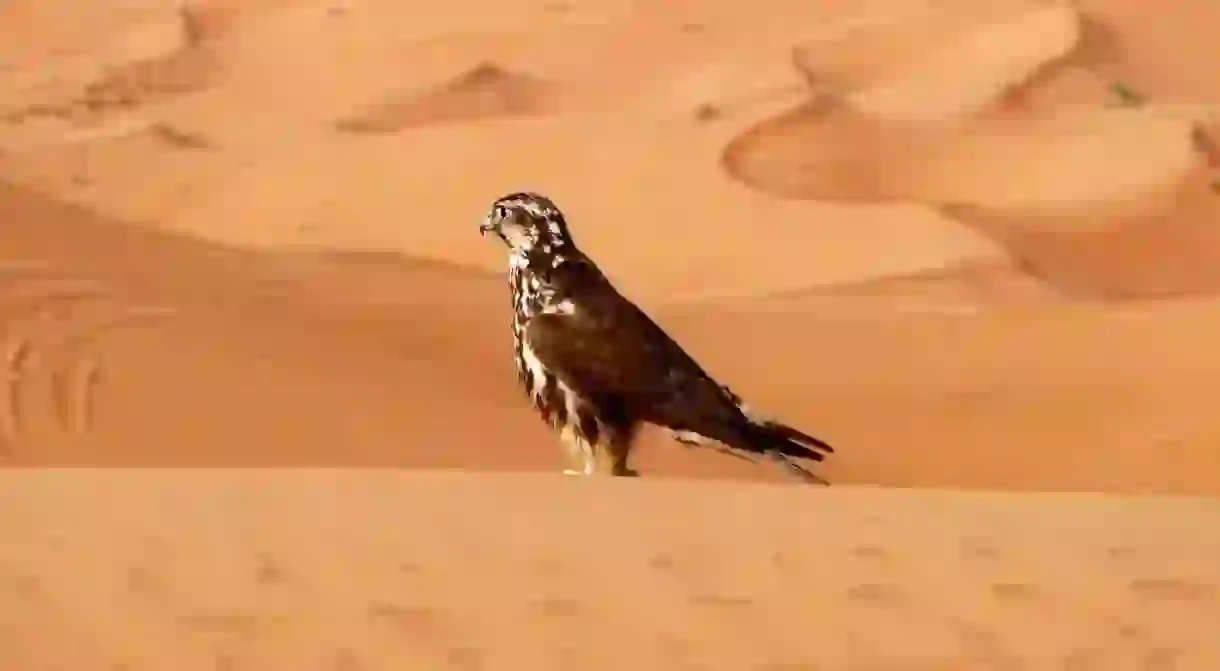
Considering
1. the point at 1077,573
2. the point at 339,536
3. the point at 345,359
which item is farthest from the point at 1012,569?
the point at 345,359

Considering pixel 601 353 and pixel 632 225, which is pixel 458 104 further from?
pixel 601 353

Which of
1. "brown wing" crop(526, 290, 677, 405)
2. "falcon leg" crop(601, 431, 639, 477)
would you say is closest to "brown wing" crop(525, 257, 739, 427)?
"brown wing" crop(526, 290, 677, 405)

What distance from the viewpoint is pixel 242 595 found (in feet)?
11.3

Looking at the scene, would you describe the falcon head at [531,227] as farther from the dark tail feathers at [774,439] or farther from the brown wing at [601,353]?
the dark tail feathers at [774,439]

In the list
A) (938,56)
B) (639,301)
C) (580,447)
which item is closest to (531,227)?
(580,447)

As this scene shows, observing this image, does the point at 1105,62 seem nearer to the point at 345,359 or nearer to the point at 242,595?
the point at 345,359

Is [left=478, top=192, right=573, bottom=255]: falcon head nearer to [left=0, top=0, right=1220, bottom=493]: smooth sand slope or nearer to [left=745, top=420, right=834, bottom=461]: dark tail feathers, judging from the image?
[left=745, top=420, right=834, bottom=461]: dark tail feathers

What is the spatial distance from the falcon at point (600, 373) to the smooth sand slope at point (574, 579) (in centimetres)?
46

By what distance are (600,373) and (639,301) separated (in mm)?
6146

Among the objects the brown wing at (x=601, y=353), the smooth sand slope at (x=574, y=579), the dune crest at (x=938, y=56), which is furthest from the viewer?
the dune crest at (x=938, y=56)

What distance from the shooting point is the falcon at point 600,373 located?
480 centimetres

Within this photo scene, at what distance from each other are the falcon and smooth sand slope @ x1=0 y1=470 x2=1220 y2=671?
1.50 feet

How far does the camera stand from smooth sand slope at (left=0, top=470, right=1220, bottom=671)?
10.7ft

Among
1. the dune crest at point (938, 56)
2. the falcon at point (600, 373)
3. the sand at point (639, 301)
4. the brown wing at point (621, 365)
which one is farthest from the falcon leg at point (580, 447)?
the dune crest at point (938, 56)
